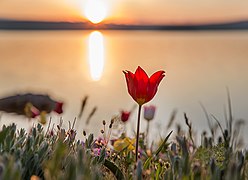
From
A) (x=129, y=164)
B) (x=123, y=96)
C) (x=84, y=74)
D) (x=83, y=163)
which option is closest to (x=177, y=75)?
(x=84, y=74)

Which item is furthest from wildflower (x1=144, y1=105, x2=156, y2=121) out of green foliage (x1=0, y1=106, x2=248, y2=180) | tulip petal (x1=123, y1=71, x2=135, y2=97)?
tulip petal (x1=123, y1=71, x2=135, y2=97)

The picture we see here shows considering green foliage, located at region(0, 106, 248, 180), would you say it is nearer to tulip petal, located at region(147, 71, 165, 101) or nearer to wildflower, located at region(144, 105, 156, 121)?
tulip petal, located at region(147, 71, 165, 101)

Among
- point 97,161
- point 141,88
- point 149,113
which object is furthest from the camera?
point 149,113

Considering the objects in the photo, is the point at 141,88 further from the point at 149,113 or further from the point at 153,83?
the point at 149,113

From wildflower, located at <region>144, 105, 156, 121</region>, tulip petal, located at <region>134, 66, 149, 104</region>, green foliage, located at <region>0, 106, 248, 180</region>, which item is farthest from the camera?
wildflower, located at <region>144, 105, 156, 121</region>

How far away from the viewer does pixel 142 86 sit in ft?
8.31

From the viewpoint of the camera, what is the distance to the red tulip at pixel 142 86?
8.27ft

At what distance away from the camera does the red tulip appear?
8.27ft

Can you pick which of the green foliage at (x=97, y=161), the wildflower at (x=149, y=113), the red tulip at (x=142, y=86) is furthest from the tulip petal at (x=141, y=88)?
the wildflower at (x=149, y=113)

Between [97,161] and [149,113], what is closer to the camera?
[97,161]

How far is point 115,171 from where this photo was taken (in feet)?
7.77

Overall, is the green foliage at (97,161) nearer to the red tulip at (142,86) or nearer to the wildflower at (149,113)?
the red tulip at (142,86)

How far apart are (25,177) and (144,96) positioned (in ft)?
2.01

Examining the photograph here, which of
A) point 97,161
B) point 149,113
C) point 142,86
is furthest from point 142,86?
point 149,113
